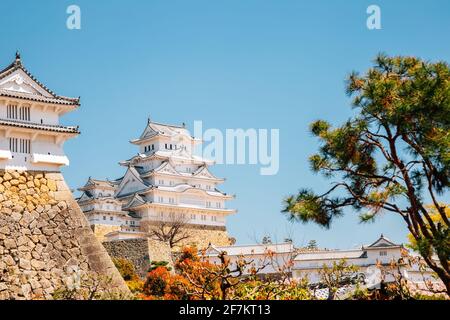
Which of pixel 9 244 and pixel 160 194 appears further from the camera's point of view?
pixel 160 194

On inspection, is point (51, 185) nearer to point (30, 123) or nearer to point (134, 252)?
point (30, 123)

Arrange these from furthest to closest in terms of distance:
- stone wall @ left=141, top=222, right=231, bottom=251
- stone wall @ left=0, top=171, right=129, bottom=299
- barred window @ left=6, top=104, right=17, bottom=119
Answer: stone wall @ left=141, top=222, right=231, bottom=251 → barred window @ left=6, top=104, right=17, bottom=119 → stone wall @ left=0, top=171, right=129, bottom=299

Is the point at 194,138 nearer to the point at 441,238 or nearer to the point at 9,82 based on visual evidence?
the point at 9,82

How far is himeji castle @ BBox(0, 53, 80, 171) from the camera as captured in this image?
688 inches

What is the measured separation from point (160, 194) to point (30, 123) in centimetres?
2181

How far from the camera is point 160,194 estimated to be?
39.5m

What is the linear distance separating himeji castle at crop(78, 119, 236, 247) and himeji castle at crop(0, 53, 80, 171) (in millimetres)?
18199

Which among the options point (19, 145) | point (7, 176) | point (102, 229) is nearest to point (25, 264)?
point (7, 176)

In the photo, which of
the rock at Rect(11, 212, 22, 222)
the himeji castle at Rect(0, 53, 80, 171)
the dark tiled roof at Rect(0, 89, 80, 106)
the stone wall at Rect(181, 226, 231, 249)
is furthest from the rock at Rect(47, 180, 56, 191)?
the stone wall at Rect(181, 226, 231, 249)

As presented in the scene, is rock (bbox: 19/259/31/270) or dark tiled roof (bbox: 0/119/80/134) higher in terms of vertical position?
dark tiled roof (bbox: 0/119/80/134)

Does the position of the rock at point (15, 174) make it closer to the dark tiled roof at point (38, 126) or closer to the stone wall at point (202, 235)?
the dark tiled roof at point (38, 126)

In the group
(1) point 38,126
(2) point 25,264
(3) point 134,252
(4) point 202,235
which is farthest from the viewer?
(4) point 202,235

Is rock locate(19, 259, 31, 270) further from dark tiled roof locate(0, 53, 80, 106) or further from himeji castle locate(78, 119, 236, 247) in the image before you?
himeji castle locate(78, 119, 236, 247)
